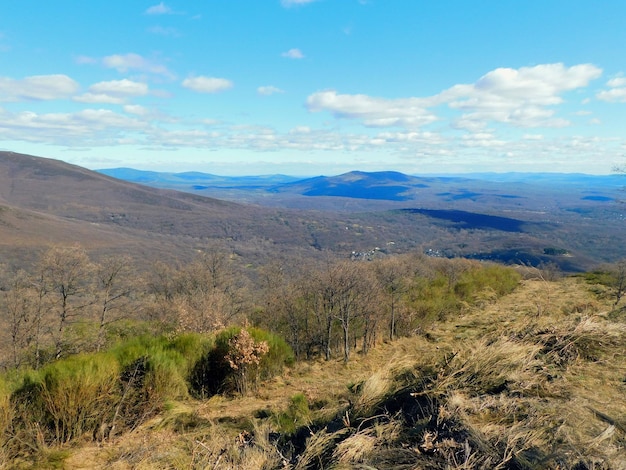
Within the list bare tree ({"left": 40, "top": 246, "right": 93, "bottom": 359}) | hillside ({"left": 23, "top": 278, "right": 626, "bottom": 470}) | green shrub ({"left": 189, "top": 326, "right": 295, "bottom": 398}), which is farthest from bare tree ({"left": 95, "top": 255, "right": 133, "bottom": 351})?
hillside ({"left": 23, "top": 278, "right": 626, "bottom": 470})

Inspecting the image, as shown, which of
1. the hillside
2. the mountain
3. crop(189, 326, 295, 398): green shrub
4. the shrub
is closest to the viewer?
the hillside

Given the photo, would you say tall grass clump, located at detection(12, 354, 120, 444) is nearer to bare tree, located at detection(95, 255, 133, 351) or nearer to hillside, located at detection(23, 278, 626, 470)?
hillside, located at detection(23, 278, 626, 470)

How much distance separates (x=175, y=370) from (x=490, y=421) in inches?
216

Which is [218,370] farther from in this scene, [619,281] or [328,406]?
[619,281]

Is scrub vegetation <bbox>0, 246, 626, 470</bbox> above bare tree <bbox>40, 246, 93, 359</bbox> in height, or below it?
above

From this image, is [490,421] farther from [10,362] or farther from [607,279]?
[607,279]

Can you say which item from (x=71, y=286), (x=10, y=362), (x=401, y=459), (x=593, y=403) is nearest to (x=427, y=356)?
(x=593, y=403)

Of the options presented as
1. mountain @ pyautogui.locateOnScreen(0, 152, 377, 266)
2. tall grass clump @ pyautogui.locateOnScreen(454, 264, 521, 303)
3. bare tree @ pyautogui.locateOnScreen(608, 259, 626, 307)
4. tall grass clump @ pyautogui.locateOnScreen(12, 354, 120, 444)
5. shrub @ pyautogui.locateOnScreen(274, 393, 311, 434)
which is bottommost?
mountain @ pyautogui.locateOnScreen(0, 152, 377, 266)

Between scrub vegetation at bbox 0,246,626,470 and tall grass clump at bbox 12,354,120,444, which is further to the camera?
tall grass clump at bbox 12,354,120,444

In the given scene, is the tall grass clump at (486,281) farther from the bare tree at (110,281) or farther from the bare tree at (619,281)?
the bare tree at (110,281)

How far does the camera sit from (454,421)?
13.8 ft

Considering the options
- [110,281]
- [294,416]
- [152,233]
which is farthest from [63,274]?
[152,233]

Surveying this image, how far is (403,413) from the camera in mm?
4758

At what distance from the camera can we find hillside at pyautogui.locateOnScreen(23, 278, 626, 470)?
3.76 metres
